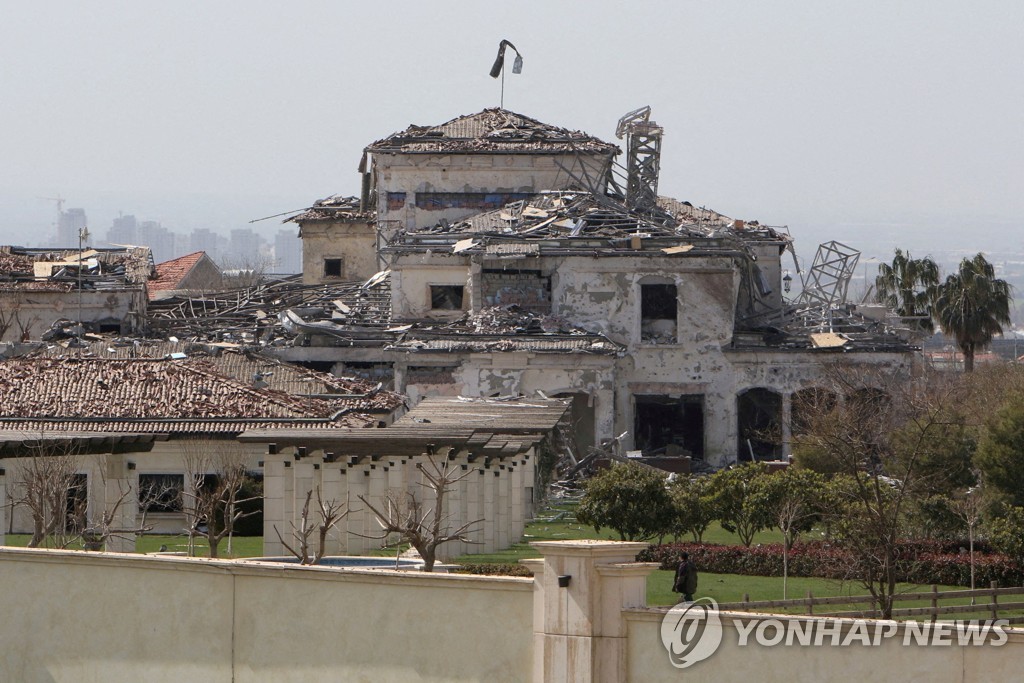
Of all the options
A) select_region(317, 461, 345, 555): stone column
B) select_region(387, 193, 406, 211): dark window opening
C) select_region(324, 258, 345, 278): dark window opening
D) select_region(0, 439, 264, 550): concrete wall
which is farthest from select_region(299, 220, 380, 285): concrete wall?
select_region(317, 461, 345, 555): stone column

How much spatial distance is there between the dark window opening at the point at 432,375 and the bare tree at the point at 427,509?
18.6m

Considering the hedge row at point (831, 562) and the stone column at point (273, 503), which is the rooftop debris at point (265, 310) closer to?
the stone column at point (273, 503)

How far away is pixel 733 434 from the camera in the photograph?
56875 mm

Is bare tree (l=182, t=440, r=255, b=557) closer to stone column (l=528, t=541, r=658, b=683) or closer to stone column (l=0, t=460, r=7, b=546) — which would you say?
stone column (l=0, t=460, r=7, b=546)

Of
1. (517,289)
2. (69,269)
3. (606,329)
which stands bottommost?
(606,329)

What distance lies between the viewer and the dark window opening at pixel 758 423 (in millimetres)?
56594

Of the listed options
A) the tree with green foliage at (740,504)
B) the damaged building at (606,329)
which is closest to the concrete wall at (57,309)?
the damaged building at (606,329)

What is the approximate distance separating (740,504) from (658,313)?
2088 centimetres

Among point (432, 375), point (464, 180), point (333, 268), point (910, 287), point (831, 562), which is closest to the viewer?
point (831, 562)

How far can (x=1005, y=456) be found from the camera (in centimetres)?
3841

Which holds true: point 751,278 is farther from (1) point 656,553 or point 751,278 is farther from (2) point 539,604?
(2) point 539,604

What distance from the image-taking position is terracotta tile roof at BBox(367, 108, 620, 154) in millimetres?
66250

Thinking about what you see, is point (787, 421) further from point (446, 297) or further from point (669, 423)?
point (446, 297)

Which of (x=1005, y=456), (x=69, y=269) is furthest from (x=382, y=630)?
(x=69, y=269)
